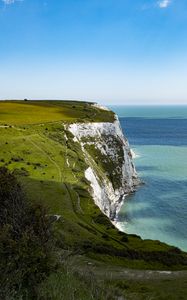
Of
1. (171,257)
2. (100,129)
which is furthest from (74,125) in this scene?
(171,257)

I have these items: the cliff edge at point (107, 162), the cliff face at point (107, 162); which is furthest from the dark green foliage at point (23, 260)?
the cliff edge at point (107, 162)

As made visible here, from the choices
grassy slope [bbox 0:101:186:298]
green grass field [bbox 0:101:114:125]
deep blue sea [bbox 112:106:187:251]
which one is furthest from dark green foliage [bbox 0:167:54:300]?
green grass field [bbox 0:101:114:125]

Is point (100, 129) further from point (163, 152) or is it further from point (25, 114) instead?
point (163, 152)

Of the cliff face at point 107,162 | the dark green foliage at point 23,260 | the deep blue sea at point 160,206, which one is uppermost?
the dark green foliage at point 23,260

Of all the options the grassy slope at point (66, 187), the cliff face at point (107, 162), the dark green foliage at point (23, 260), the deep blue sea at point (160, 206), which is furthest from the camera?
the cliff face at point (107, 162)

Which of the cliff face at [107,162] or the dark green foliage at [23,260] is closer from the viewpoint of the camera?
the dark green foliage at [23,260]

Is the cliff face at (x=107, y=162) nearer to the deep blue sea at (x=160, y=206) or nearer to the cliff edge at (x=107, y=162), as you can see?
the cliff edge at (x=107, y=162)

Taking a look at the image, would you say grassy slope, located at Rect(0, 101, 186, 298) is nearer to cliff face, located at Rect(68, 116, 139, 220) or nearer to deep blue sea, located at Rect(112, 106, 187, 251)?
cliff face, located at Rect(68, 116, 139, 220)

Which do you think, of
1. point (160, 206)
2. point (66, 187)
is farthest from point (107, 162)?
point (66, 187)
